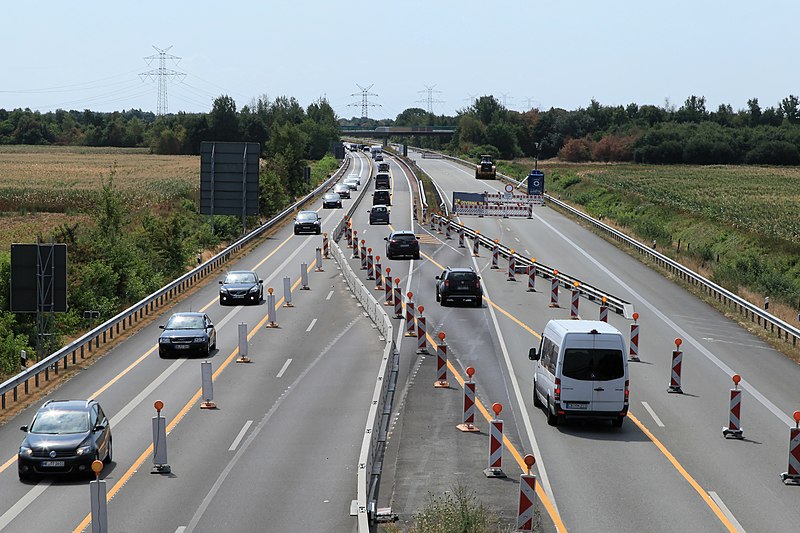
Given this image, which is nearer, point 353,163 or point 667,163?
point 353,163

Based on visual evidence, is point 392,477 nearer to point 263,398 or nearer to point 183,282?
point 263,398

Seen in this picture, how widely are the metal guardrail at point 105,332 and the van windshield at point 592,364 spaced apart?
13.2m

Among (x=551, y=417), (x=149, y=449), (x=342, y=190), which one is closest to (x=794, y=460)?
(x=551, y=417)

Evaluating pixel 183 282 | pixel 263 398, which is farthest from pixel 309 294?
pixel 263 398

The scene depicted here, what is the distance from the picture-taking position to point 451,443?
2209cm

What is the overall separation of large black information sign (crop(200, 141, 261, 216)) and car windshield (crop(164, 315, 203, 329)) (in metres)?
33.8

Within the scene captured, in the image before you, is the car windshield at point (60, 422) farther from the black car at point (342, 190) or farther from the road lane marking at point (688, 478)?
the black car at point (342, 190)

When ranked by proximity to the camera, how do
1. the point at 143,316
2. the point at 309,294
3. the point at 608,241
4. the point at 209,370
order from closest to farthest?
the point at 209,370 < the point at 143,316 < the point at 309,294 < the point at 608,241

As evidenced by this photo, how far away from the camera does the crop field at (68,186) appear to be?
76.4 meters

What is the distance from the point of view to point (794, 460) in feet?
64.4

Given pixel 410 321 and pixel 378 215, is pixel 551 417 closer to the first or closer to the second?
pixel 410 321

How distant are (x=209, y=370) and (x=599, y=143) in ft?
590

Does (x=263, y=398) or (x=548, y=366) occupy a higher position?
(x=548, y=366)

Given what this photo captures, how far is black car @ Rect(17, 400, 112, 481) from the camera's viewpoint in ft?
63.5
